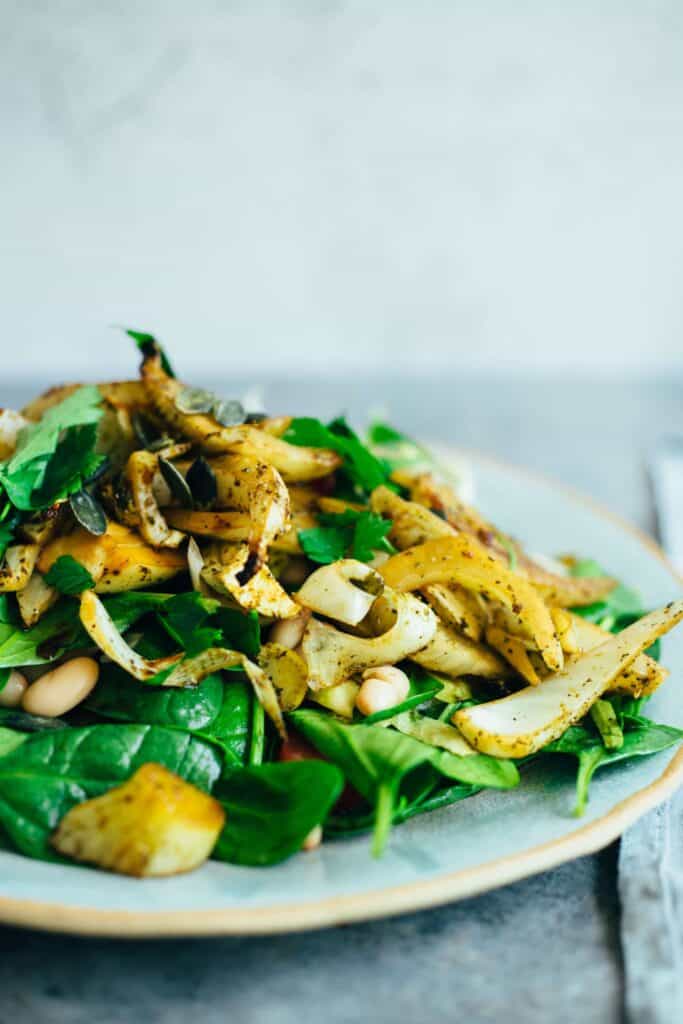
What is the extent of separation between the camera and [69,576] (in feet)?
8.57

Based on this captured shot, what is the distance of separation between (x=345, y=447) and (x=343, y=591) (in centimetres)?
60

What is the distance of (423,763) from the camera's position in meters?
2.48


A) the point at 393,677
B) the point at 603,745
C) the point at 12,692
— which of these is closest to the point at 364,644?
the point at 393,677

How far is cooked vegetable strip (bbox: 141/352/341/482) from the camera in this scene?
2988 mm

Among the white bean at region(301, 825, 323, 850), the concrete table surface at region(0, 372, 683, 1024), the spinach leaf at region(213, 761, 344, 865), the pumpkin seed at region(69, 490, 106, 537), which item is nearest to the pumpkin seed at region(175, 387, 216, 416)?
the pumpkin seed at region(69, 490, 106, 537)

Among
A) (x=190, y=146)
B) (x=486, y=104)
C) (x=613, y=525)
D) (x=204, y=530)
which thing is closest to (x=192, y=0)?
(x=190, y=146)

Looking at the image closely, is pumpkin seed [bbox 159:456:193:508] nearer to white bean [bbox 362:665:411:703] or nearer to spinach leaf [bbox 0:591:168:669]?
spinach leaf [bbox 0:591:168:669]

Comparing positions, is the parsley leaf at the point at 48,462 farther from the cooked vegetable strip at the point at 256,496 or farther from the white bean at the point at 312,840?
the white bean at the point at 312,840

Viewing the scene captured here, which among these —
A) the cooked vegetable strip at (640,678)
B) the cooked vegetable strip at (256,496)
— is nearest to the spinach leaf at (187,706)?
the cooked vegetable strip at (256,496)

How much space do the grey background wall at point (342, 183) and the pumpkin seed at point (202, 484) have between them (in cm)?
456

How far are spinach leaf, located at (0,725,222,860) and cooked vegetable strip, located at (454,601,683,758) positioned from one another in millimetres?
653

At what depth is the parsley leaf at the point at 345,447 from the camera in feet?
10.3

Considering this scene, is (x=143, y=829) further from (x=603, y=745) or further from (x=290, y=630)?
(x=603, y=745)

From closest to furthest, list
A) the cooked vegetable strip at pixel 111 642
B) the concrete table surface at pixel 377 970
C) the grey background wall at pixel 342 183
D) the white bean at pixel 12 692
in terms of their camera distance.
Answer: the concrete table surface at pixel 377 970 < the cooked vegetable strip at pixel 111 642 < the white bean at pixel 12 692 < the grey background wall at pixel 342 183
